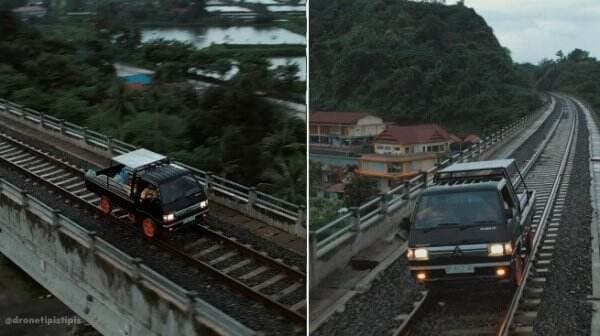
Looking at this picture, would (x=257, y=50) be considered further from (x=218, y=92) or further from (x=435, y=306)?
(x=435, y=306)

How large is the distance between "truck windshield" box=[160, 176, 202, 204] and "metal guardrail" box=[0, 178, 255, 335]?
0.54 metres

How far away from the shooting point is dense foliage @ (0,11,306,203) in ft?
15.3

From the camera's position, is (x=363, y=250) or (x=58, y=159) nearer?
(x=363, y=250)

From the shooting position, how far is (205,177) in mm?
4984

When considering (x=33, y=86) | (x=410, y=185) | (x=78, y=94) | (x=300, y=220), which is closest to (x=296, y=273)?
(x=300, y=220)

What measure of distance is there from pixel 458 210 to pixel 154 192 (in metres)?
2.47

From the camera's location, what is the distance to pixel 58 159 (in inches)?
232

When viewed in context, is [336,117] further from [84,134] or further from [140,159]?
[84,134]

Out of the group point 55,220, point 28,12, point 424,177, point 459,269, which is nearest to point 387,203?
point 424,177

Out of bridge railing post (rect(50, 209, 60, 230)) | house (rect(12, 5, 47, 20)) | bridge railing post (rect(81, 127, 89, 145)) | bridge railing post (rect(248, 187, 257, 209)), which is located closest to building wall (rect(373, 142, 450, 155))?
bridge railing post (rect(248, 187, 257, 209))

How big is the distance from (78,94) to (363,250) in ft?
10.2

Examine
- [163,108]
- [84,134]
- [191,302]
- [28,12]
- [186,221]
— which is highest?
[28,12]

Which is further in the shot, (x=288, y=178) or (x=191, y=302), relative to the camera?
(x=288, y=178)

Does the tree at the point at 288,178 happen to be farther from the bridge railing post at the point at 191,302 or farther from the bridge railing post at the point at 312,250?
the bridge railing post at the point at 191,302
